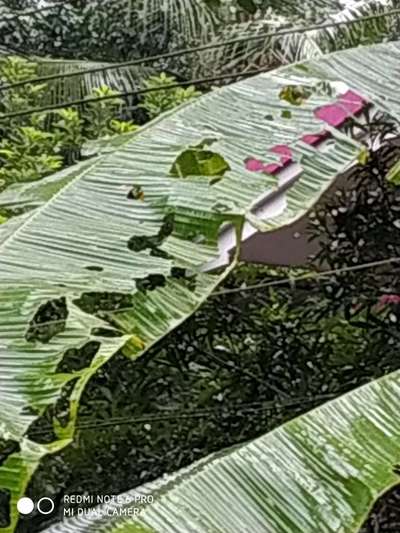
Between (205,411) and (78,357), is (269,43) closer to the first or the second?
(205,411)

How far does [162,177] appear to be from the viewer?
5.11 ft

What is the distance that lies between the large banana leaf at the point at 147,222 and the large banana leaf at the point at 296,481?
0.23m

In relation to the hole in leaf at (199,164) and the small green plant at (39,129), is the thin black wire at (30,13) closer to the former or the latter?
the small green plant at (39,129)

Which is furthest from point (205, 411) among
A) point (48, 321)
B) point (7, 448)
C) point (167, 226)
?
point (7, 448)

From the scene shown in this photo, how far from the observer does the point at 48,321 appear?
1352 millimetres

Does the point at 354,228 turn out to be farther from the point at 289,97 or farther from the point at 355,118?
the point at 289,97

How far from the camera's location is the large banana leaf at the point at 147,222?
124 cm

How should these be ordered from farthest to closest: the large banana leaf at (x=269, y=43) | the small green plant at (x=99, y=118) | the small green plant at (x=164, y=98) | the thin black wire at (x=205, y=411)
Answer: the large banana leaf at (x=269, y=43), the small green plant at (x=99, y=118), the small green plant at (x=164, y=98), the thin black wire at (x=205, y=411)

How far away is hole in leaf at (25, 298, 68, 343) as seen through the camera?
50.3 inches

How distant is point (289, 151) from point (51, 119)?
64.4 inches

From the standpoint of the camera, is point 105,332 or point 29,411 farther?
point 105,332

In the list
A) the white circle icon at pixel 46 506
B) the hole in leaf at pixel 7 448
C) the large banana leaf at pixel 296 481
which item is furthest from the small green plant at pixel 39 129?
the hole in leaf at pixel 7 448

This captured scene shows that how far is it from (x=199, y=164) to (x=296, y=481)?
1.64 feet

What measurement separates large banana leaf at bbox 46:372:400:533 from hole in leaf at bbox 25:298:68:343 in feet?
0.98
